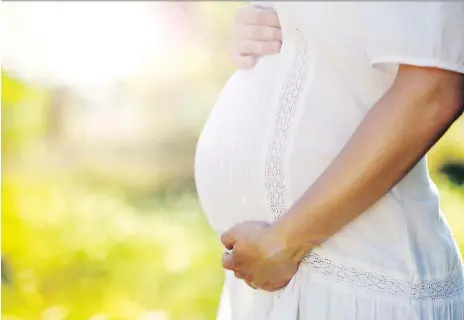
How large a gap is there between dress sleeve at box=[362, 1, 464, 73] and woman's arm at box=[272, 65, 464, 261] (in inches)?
0.8

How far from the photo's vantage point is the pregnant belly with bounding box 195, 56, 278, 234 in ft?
3.54

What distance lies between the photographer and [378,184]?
0.94 m

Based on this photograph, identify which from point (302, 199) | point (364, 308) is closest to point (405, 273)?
Answer: point (364, 308)

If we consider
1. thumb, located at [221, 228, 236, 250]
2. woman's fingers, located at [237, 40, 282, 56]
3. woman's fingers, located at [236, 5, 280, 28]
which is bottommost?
thumb, located at [221, 228, 236, 250]

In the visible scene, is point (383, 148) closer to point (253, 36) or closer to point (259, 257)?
point (259, 257)

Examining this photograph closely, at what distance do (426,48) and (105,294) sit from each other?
94.0 inches

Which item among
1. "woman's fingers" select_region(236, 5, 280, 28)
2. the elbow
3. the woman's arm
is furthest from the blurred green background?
the elbow

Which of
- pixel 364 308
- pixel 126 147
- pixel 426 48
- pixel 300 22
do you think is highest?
pixel 126 147

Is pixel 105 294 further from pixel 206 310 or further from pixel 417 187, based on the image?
pixel 417 187

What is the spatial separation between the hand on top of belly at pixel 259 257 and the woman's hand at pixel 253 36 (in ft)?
0.93

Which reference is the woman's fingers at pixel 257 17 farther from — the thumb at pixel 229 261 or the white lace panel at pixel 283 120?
the thumb at pixel 229 261

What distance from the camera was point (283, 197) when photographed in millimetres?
1056

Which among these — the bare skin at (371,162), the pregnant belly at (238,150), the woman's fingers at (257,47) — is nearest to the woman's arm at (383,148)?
the bare skin at (371,162)

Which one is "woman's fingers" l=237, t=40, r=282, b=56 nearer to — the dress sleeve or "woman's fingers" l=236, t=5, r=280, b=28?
"woman's fingers" l=236, t=5, r=280, b=28
